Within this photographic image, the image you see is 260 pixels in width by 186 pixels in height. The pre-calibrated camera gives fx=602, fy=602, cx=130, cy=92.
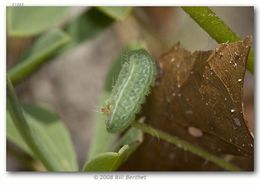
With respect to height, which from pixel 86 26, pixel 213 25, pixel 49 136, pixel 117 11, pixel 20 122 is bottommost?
pixel 49 136

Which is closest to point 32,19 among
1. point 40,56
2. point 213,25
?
point 40,56

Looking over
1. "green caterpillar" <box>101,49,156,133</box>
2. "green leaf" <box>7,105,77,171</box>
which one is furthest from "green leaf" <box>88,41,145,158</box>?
"green caterpillar" <box>101,49,156,133</box>

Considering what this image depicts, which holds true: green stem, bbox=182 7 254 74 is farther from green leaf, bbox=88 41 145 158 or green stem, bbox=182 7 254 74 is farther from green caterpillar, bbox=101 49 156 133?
green leaf, bbox=88 41 145 158

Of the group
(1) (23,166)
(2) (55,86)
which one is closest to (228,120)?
(1) (23,166)

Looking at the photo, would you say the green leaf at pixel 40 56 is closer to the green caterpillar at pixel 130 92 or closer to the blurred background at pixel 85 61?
the blurred background at pixel 85 61

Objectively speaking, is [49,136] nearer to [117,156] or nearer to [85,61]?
[117,156]

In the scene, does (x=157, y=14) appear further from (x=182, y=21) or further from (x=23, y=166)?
(x=23, y=166)
